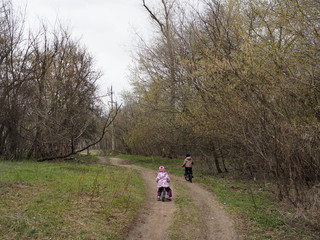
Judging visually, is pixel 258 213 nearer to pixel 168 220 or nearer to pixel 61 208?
pixel 168 220

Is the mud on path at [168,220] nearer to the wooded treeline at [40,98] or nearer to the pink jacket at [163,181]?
the pink jacket at [163,181]

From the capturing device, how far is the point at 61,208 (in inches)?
280

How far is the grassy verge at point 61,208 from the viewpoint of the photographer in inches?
225

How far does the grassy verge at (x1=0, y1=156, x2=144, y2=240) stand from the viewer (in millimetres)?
5704

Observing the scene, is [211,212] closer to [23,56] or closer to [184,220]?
[184,220]

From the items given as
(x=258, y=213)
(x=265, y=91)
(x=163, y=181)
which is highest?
(x=265, y=91)

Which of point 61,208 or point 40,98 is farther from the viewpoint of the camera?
point 40,98

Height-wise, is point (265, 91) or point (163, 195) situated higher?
point (265, 91)

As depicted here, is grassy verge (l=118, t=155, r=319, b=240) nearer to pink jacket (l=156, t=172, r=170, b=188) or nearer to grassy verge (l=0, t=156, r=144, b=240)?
pink jacket (l=156, t=172, r=170, b=188)

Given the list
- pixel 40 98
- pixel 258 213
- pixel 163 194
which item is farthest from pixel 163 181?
pixel 40 98

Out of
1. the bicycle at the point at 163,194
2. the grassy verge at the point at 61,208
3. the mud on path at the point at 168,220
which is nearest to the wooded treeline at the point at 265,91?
the mud on path at the point at 168,220

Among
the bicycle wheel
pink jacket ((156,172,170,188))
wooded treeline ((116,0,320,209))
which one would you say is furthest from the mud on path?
wooded treeline ((116,0,320,209))

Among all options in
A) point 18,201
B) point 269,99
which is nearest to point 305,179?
point 269,99

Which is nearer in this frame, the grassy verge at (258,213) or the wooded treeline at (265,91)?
the grassy verge at (258,213)
